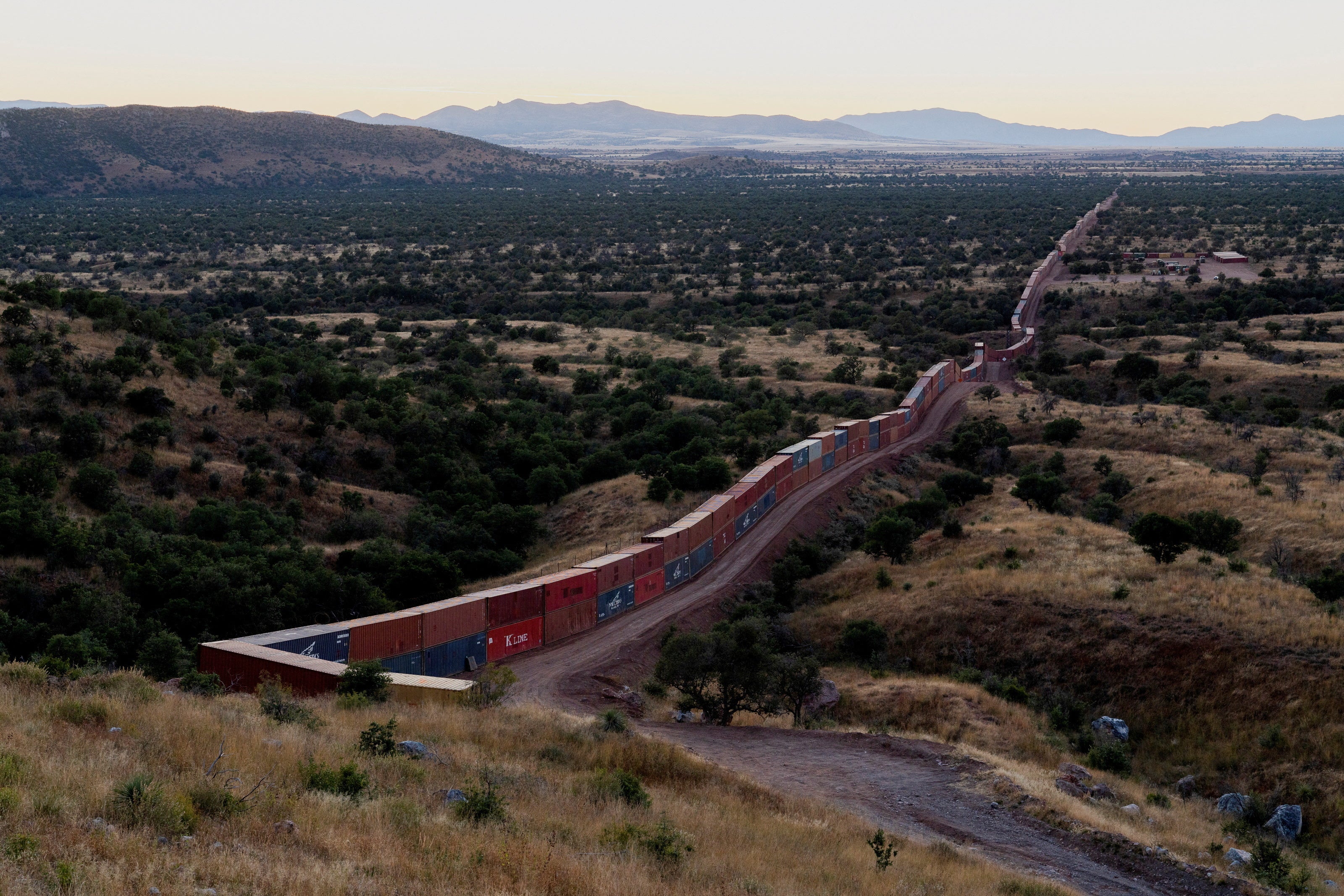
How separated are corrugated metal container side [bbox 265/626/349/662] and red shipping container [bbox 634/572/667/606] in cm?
1182

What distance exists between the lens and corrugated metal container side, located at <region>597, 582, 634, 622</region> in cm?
3375

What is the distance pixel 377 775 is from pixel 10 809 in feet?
15.2

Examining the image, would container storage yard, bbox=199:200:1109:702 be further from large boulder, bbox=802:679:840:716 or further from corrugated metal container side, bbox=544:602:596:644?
large boulder, bbox=802:679:840:716

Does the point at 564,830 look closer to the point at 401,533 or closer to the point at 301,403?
the point at 401,533

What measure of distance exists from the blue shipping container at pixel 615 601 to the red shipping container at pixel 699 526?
365 cm

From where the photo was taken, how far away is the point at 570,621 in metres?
32.4

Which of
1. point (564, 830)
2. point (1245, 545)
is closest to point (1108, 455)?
point (1245, 545)

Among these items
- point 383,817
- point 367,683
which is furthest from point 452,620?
point 383,817

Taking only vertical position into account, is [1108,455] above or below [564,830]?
below

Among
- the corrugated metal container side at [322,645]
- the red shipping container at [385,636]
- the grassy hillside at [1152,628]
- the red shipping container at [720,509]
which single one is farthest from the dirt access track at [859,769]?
the corrugated metal container side at [322,645]

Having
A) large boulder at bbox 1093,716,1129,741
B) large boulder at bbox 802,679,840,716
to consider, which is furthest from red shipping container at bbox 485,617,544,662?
large boulder at bbox 1093,716,1129,741

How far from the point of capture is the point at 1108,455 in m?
50.8

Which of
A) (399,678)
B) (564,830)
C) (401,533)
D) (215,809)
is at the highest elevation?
(215,809)

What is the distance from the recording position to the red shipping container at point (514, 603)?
97.0ft
